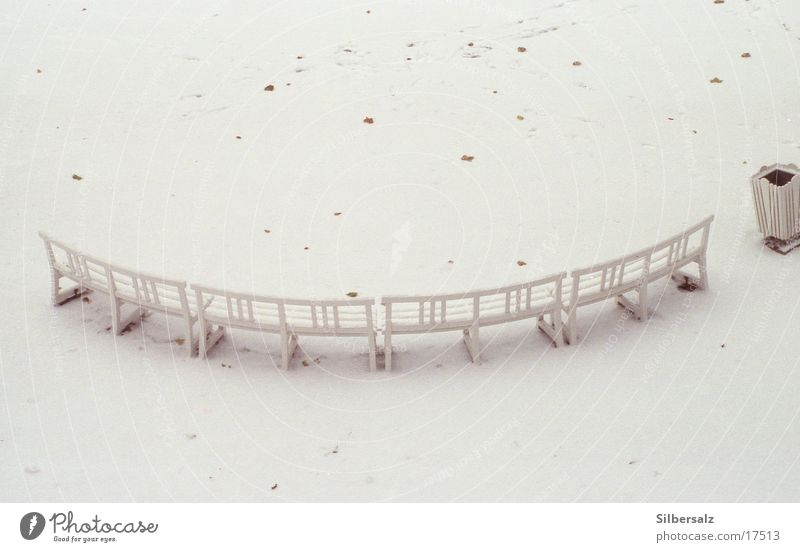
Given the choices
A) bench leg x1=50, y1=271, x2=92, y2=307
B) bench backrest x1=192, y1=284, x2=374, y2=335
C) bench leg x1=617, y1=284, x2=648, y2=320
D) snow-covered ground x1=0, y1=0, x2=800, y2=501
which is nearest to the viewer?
snow-covered ground x1=0, y1=0, x2=800, y2=501

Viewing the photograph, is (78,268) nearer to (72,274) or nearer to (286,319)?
(72,274)

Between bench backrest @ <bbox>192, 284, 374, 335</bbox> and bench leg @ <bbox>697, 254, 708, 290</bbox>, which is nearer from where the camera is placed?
bench backrest @ <bbox>192, 284, 374, 335</bbox>

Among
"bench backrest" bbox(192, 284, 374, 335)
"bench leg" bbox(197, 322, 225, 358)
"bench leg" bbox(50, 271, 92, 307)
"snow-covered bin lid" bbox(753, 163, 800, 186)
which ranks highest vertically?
"snow-covered bin lid" bbox(753, 163, 800, 186)

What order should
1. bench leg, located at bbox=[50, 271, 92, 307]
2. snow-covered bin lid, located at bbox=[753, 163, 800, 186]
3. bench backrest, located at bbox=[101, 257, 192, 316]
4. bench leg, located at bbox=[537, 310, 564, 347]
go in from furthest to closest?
snow-covered bin lid, located at bbox=[753, 163, 800, 186]
bench leg, located at bbox=[50, 271, 92, 307]
bench leg, located at bbox=[537, 310, 564, 347]
bench backrest, located at bbox=[101, 257, 192, 316]

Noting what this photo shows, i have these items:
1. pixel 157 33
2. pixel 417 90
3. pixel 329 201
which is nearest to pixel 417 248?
pixel 329 201

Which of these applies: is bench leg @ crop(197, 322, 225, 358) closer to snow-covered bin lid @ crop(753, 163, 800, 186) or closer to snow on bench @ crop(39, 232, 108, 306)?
snow on bench @ crop(39, 232, 108, 306)

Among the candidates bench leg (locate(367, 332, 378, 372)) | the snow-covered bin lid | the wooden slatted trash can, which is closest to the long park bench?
bench leg (locate(367, 332, 378, 372))
